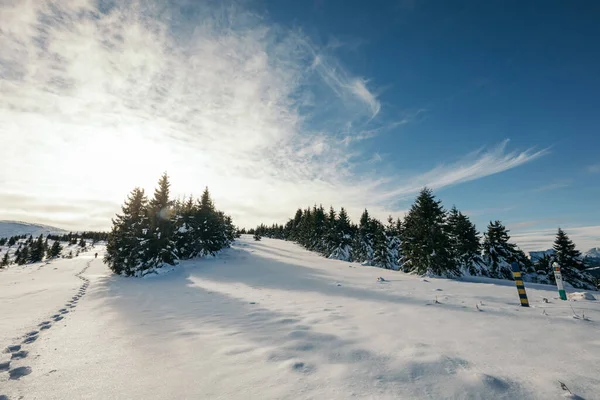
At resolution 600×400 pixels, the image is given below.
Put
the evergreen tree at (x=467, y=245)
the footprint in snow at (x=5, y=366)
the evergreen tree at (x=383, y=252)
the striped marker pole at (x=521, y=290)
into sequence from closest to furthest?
1. the footprint in snow at (x=5, y=366)
2. the striped marker pole at (x=521, y=290)
3. the evergreen tree at (x=467, y=245)
4. the evergreen tree at (x=383, y=252)

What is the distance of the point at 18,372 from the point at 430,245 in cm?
2325

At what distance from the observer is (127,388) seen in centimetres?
320

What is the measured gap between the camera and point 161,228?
2502cm

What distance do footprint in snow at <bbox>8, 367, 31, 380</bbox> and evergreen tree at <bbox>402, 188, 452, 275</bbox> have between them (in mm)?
22373

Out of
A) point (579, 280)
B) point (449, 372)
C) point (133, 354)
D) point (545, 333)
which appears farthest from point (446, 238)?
point (579, 280)

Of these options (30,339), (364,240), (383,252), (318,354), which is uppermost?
(364,240)

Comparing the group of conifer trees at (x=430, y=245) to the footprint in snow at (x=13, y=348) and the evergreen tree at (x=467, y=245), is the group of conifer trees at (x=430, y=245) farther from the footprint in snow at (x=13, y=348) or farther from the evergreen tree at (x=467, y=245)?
the footprint in snow at (x=13, y=348)

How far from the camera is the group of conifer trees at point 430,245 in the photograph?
72.2 ft

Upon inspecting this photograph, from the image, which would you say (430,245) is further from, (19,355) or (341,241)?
(341,241)

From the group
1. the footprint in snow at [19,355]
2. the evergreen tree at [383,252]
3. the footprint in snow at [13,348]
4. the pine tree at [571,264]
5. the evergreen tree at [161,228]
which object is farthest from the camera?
the evergreen tree at [383,252]

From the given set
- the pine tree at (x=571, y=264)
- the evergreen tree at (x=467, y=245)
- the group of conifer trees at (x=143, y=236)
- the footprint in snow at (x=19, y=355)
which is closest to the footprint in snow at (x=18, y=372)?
the footprint in snow at (x=19, y=355)

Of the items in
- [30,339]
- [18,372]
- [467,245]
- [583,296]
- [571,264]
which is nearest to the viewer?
[18,372]

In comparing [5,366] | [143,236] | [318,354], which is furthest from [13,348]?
[143,236]

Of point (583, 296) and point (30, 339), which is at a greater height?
point (583, 296)
